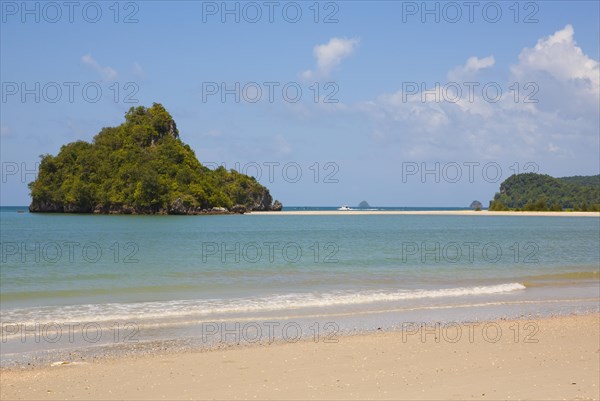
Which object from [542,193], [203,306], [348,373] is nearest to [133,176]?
[203,306]

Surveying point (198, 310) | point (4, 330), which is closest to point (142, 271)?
point (198, 310)

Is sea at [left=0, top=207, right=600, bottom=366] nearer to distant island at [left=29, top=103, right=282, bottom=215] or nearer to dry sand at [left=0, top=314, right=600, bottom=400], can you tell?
dry sand at [left=0, top=314, right=600, bottom=400]

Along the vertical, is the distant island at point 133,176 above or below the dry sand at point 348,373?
above

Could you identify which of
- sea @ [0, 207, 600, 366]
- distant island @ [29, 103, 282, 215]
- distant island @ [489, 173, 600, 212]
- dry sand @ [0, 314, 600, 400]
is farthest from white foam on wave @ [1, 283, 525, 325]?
distant island @ [489, 173, 600, 212]

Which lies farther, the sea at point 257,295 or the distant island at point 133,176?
the distant island at point 133,176

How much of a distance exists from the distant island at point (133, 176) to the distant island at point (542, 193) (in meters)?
65.4

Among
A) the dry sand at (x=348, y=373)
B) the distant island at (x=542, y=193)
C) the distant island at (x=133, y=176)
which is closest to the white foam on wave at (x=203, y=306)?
the dry sand at (x=348, y=373)

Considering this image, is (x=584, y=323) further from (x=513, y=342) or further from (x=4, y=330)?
(x=4, y=330)

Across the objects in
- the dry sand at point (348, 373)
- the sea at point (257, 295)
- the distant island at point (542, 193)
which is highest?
the distant island at point (542, 193)

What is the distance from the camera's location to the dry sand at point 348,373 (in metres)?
7.48

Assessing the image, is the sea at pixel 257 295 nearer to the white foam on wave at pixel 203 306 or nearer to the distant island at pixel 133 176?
the white foam on wave at pixel 203 306

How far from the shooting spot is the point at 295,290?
59.3 feet

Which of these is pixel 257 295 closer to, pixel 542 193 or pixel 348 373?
pixel 348 373

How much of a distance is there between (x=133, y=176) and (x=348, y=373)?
109 metres
